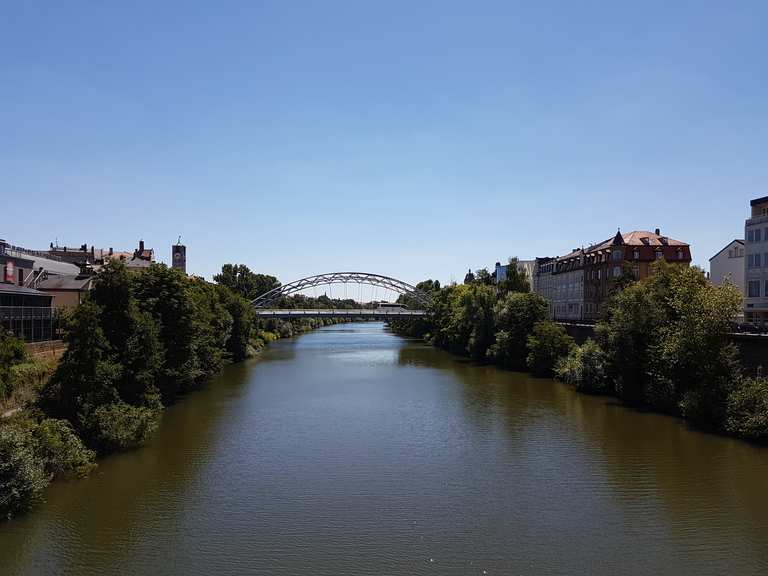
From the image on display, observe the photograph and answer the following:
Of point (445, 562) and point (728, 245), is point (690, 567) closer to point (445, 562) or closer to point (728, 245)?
point (445, 562)

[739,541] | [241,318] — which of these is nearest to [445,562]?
[739,541]

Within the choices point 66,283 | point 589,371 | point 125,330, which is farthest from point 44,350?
point 589,371

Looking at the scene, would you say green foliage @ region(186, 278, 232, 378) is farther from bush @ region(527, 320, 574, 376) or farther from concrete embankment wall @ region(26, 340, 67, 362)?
bush @ region(527, 320, 574, 376)

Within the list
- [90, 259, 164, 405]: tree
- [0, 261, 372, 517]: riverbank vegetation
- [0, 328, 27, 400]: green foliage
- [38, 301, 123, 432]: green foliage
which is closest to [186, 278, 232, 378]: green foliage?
[0, 261, 372, 517]: riverbank vegetation

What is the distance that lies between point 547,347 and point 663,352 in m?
17.8

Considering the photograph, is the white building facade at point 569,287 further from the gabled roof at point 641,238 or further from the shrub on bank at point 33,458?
the shrub on bank at point 33,458

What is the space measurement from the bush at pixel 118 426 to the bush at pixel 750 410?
84.1 feet

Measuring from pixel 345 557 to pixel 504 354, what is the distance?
147ft

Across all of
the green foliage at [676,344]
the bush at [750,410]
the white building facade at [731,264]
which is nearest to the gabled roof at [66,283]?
the green foliage at [676,344]

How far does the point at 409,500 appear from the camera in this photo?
2020 cm

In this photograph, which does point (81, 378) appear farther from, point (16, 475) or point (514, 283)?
point (514, 283)

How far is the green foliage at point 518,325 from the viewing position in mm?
56594

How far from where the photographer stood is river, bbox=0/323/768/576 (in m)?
15.9

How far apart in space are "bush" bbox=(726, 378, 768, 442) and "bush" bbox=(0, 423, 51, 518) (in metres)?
27.2
